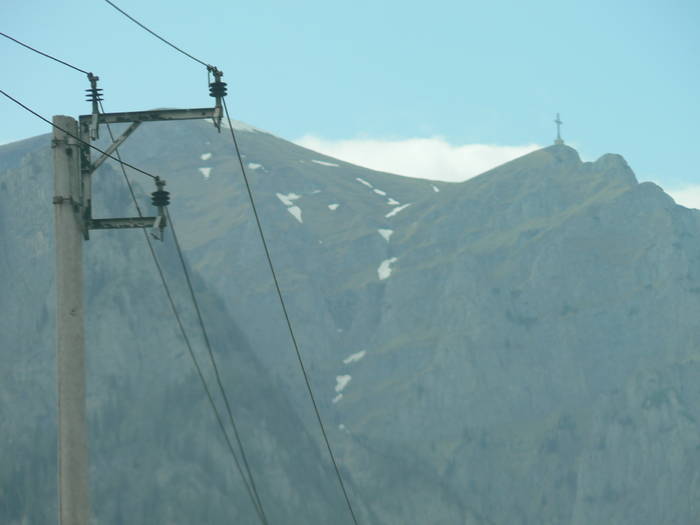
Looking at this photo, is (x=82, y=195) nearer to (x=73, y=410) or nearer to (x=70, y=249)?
(x=70, y=249)

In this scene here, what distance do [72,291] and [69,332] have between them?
0.72m

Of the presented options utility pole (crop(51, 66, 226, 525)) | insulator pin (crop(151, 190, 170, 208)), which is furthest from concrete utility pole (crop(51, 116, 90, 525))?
insulator pin (crop(151, 190, 170, 208))

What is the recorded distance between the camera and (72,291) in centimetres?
2239

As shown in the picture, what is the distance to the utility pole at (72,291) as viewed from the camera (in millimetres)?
21594

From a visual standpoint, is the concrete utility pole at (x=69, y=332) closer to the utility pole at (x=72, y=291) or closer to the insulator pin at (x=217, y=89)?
the utility pole at (x=72, y=291)

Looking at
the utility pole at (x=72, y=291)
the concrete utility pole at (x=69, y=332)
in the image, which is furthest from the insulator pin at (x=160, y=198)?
the concrete utility pole at (x=69, y=332)

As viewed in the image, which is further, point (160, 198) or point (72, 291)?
point (160, 198)

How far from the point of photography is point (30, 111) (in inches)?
919

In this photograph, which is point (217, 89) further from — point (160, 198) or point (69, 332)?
point (69, 332)

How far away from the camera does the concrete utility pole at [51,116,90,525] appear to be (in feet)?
70.7

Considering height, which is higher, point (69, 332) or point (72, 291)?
point (72, 291)

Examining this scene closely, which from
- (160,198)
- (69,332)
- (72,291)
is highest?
(160,198)

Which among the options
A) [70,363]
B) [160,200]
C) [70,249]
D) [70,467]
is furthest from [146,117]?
[70,467]

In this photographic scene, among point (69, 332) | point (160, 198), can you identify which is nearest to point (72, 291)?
point (69, 332)
